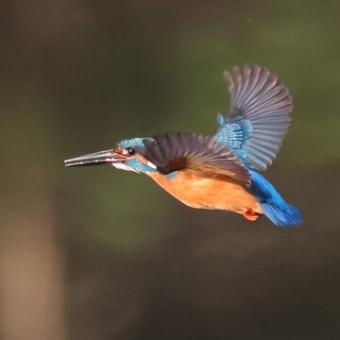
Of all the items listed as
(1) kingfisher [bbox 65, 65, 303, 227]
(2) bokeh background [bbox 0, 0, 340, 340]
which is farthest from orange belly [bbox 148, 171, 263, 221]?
→ (2) bokeh background [bbox 0, 0, 340, 340]

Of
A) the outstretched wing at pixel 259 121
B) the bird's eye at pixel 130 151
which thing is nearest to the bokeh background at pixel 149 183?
the outstretched wing at pixel 259 121

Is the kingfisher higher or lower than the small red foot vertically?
higher

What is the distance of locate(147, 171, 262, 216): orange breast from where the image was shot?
76 centimetres

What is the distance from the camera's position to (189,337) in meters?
1.68

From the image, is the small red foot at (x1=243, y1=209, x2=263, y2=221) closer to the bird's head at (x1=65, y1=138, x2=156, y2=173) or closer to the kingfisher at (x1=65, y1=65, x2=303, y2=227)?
the kingfisher at (x1=65, y1=65, x2=303, y2=227)

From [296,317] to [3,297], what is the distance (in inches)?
20.5

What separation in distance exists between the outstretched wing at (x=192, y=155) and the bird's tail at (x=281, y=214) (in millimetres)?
73

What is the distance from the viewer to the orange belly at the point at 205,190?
0.76 meters

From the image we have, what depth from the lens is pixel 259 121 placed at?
0.84 metres

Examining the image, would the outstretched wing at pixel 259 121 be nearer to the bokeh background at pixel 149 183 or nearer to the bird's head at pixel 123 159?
the bird's head at pixel 123 159

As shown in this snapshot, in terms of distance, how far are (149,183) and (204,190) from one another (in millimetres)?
875

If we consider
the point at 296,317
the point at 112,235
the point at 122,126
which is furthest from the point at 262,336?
the point at 122,126

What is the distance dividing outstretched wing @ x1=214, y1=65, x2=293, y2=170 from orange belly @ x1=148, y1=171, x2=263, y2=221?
0.04 m

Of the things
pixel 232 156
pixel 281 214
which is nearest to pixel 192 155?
pixel 232 156
